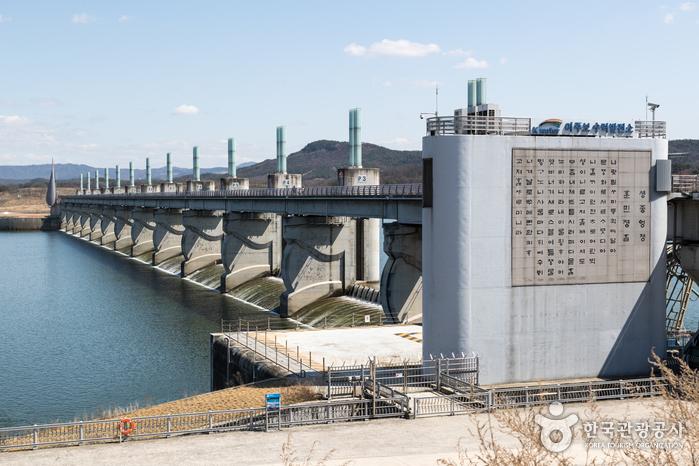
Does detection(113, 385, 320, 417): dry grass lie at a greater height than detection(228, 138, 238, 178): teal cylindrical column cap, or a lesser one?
lesser

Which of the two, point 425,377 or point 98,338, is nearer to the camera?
point 425,377

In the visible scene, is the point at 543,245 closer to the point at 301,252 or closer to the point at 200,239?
the point at 301,252

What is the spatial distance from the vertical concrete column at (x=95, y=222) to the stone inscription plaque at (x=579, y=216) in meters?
162

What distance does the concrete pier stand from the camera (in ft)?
357

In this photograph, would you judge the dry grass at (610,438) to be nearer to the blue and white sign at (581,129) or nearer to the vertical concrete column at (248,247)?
the blue and white sign at (581,129)

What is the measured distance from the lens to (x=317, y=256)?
75938mm

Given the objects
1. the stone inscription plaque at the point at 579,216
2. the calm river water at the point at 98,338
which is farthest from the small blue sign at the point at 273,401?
the calm river water at the point at 98,338

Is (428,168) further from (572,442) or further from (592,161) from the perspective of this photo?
(572,442)

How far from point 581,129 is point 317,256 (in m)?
45.5

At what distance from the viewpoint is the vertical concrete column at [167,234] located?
12544 cm

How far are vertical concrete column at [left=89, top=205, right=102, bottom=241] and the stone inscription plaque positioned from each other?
161828 mm

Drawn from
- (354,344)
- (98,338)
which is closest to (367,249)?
(98,338)

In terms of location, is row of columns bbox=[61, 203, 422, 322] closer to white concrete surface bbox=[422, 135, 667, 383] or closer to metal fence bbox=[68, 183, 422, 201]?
metal fence bbox=[68, 183, 422, 201]

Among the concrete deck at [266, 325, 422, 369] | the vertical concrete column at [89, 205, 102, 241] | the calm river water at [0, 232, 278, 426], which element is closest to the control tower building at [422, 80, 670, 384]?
the concrete deck at [266, 325, 422, 369]
